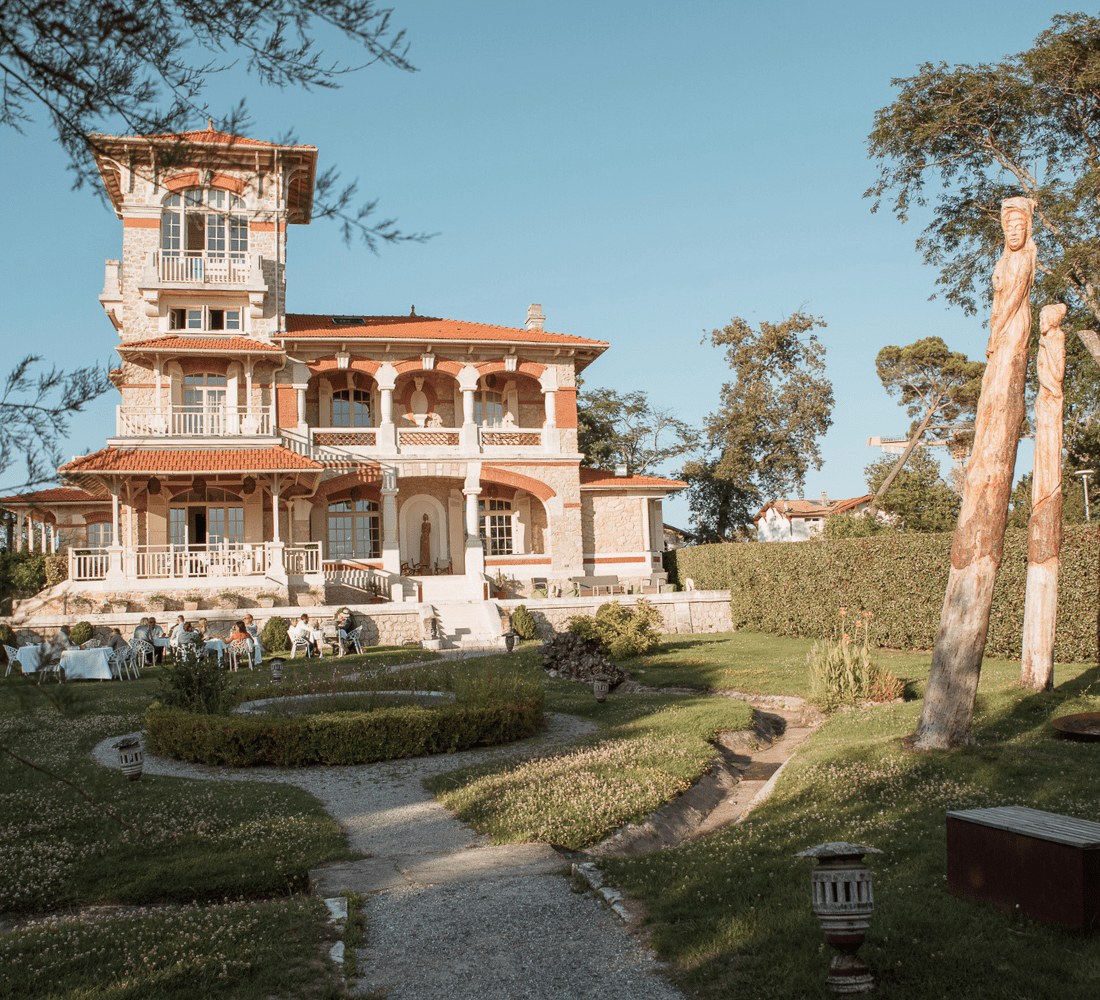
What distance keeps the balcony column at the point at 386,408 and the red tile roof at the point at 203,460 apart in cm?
347

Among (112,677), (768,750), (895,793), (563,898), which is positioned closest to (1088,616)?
(768,750)

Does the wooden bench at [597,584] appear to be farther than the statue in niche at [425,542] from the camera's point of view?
No

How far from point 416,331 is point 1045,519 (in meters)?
21.7

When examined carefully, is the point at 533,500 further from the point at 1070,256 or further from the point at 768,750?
the point at 768,750

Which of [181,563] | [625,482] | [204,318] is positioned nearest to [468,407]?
[625,482]

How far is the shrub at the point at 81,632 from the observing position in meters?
19.2

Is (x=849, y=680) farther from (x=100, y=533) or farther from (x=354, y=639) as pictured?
(x=100, y=533)

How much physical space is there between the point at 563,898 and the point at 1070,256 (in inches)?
816

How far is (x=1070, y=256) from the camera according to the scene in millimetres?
20562

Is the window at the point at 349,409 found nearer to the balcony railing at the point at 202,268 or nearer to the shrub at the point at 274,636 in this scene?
the balcony railing at the point at 202,268

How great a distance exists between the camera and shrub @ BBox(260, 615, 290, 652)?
20.4 metres

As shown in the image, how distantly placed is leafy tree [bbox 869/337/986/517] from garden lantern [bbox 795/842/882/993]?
3775cm

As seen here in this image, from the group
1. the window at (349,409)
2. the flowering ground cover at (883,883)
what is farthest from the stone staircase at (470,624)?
the flowering ground cover at (883,883)

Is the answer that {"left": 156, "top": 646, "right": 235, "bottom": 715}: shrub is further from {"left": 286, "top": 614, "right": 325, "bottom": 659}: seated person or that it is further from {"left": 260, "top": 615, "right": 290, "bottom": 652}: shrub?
{"left": 260, "top": 615, "right": 290, "bottom": 652}: shrub
